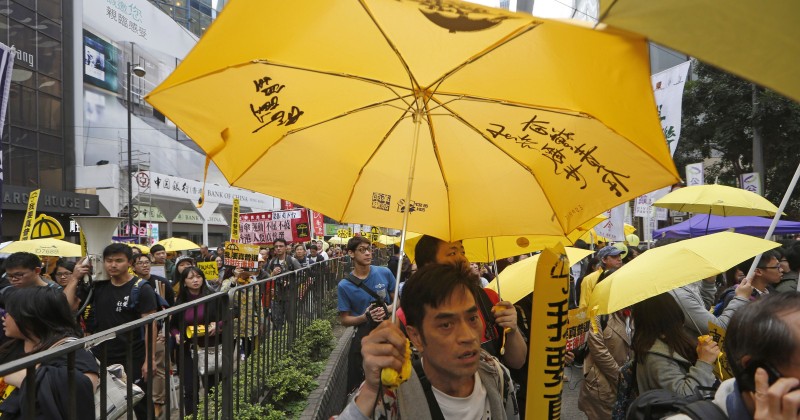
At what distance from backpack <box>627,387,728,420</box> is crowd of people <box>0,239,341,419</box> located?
2303mm

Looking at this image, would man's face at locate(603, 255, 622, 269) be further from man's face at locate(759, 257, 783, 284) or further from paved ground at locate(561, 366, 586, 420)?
man's face at locate(759, 257, 783, 284)

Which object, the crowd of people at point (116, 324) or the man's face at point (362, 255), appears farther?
the man's face at point (362, 255)

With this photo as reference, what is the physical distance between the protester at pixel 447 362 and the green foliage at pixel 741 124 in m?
16.6

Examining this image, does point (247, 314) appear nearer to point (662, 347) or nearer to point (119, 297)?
point (119, 297)

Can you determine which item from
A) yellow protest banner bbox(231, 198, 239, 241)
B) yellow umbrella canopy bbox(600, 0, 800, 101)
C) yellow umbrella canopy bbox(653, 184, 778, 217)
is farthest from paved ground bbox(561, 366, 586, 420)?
yellow protest banner bbox(231, 198, 239, 241)

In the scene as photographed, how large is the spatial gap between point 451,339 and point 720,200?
6.70 meters

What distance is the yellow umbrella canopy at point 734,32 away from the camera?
108 centimetres

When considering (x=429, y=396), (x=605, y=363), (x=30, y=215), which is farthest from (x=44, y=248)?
(x=429, y=396)

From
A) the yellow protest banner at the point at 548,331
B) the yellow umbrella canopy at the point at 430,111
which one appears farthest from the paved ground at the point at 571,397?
the yellow umbrella canopy at the point at 430,111

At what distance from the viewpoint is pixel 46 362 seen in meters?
2.22

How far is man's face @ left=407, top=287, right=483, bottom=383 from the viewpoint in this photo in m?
2.07

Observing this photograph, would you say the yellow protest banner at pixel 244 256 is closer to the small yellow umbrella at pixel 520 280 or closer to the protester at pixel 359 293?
the protester at pixel 359 293

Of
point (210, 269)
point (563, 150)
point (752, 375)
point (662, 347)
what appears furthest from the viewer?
point (210, 269)

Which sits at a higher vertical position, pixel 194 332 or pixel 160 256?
pixel 160 256
